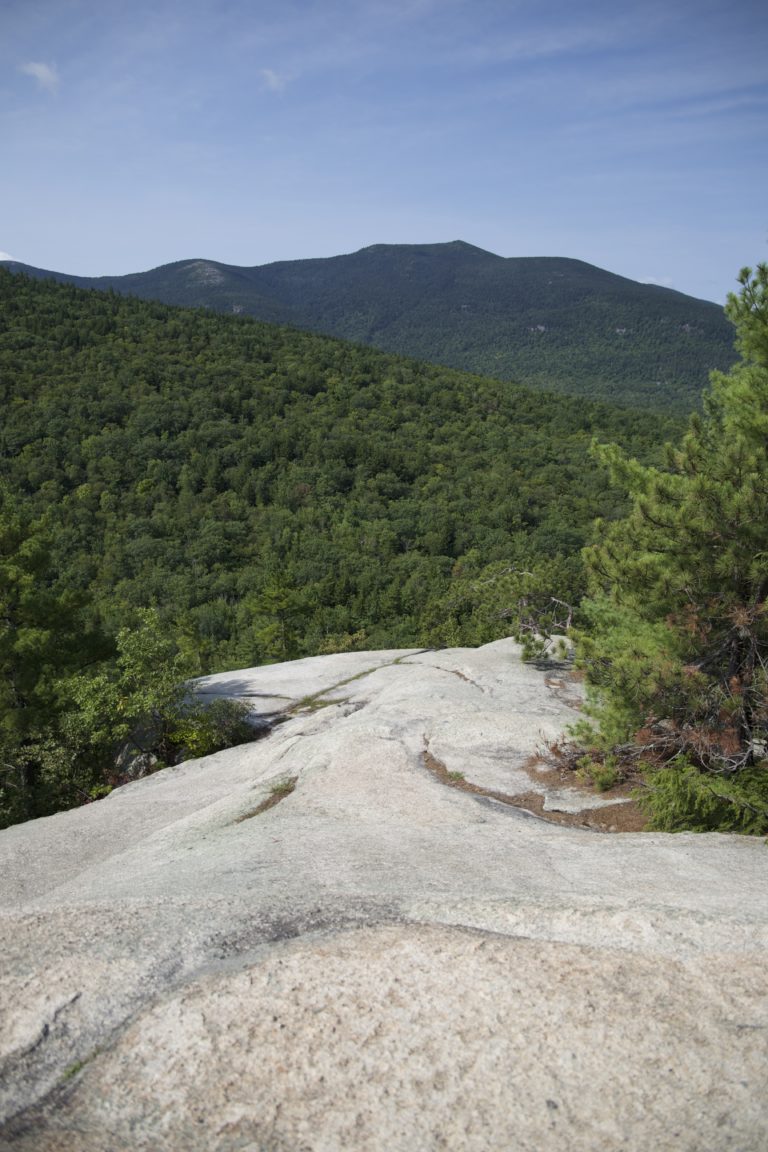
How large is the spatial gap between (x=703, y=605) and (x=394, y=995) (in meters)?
7.24

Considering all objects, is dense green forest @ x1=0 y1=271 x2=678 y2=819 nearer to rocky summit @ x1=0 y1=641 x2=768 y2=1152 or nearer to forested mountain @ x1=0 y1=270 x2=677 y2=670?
forested mountain @ x1=0 y1=270 x2=677 y2=670

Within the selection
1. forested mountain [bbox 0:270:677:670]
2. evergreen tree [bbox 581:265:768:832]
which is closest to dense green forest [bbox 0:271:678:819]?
forested mountain [bbox 0:270:677:670]

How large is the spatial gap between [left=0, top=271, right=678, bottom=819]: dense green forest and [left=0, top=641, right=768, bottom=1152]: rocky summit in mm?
10144

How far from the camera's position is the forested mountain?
68.4m

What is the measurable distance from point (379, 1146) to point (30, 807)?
54.5ft

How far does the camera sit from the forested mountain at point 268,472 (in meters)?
68.4

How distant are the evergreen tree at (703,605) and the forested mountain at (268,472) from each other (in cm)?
2364

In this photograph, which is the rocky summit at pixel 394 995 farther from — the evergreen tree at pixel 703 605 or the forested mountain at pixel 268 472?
the forested mountain at pixel 268 472

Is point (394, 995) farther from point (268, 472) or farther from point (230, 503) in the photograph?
point (268, 472)

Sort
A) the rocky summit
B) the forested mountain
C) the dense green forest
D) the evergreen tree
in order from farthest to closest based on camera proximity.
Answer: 1. the forested mountain
2. the dense green forest
3. the evergreen tree
4. the rocky summit

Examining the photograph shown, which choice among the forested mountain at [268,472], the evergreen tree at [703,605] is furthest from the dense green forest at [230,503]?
the evergreen tree at [703,605]

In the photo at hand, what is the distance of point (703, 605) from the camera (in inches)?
392

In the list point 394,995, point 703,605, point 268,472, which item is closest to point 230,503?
point 268,472

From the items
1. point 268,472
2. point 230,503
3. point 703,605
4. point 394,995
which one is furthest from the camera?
point 268,472
